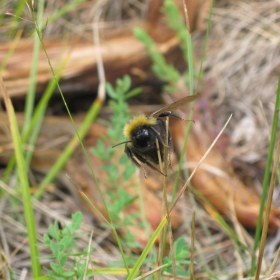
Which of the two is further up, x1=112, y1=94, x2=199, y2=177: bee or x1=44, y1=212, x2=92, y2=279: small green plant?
x1=112, y1=94, x2=199, y2=177: bee

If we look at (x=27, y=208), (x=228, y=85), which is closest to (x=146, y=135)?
(x=27, y=208)

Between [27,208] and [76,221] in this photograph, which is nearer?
[76,221]

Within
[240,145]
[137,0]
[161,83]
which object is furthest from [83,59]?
[137,0]

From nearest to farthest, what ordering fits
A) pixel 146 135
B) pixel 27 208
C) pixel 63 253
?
pixel 63 253, pixel 146 135, pixel 27 208

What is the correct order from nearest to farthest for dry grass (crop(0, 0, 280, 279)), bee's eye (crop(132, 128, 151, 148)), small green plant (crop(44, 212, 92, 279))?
1. small green plant (crop(44, 212, 92, 279))
2. bee's eye (crop(132, 128, 151, 148))
3. dry grass (crop(0, 0, 280, 279))

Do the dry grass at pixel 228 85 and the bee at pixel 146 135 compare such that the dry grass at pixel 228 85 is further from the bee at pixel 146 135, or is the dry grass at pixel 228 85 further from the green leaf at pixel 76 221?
the bee at pixel 146 135

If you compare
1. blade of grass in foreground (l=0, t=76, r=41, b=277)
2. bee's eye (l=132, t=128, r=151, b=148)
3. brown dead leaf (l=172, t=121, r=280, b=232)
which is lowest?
brown dead leaf (l=172, t=121, r=280, b=232)

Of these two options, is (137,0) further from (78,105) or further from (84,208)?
(84,208)

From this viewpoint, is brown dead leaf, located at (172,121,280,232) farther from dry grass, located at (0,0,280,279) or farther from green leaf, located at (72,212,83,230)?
green leaf, located at (72,212,83,230)

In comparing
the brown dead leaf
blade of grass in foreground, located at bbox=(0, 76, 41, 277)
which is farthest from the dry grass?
blade of grass in foreground, located at bbox=(0, 76, 41, 277)

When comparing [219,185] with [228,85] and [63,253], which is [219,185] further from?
[63,253]
